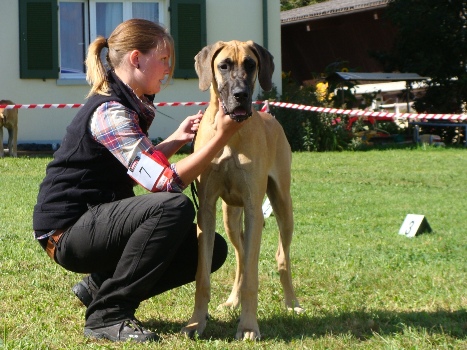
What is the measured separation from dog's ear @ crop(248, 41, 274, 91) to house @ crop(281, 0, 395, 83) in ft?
65.6

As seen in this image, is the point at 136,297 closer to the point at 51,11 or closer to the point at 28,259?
the point at 28,259

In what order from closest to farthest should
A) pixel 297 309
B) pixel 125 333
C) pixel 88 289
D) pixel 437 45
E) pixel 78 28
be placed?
pixel 125 333 < pixel 88 289 < pixel 297 309 < pixel 78 28 < pixel 437 45

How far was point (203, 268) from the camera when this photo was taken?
448cm

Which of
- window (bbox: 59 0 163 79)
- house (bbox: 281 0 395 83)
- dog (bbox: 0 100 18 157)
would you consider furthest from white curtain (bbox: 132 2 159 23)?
house (bbox: 281 0 395 83)

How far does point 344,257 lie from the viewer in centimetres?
654

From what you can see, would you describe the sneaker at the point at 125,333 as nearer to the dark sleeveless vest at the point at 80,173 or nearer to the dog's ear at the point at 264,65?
the dark sleeveless vest at the point at 80,173

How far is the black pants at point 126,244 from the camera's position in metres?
4.12

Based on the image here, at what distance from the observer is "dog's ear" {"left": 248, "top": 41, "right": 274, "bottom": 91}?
14.5 feet

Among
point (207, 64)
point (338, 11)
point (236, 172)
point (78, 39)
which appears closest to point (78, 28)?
point (78, 39)

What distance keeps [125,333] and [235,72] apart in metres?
1.38

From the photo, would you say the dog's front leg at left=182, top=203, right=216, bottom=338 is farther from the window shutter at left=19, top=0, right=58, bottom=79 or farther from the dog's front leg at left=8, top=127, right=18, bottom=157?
the window shutter at left=19, top=0, right=58, bottom=79

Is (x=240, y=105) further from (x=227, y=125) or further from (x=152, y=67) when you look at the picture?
(x=152, y=67)

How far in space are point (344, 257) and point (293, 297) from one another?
148cm

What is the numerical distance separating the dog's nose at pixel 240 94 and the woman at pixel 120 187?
120 millimetres
